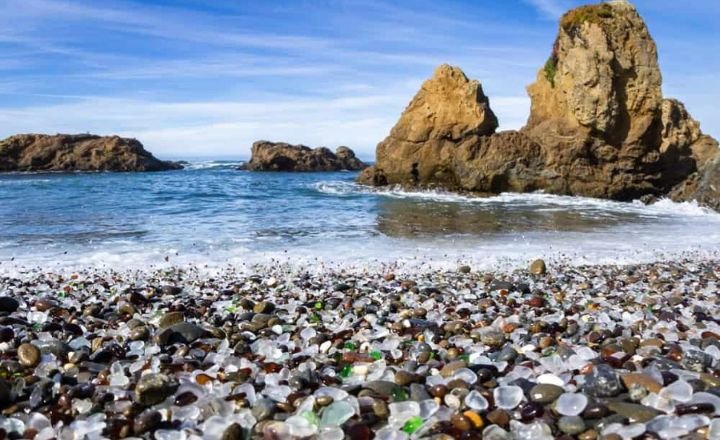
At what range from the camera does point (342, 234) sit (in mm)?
12047

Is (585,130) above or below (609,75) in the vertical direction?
below

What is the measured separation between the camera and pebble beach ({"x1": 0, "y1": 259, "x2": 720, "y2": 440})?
2.64 m

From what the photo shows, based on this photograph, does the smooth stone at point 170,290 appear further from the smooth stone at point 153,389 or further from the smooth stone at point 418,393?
the smooth stone at point 418,393

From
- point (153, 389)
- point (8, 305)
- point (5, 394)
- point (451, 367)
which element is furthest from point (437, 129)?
point (5, 394)

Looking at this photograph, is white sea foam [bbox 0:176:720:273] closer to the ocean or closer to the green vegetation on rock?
the ocean

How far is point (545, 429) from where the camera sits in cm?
254

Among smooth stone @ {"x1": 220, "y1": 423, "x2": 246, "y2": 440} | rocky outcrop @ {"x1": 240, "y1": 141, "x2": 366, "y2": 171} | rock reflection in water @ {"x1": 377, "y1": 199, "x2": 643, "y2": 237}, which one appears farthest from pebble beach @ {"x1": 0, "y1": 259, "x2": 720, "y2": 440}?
rocky outcrop @ {"x1": 240, "y1": 141, "x2": 366, "y2": 171}

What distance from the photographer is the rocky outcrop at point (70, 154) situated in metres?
57.4

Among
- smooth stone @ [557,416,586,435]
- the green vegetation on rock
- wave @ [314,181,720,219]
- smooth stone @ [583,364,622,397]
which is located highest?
the green vegetation on rock

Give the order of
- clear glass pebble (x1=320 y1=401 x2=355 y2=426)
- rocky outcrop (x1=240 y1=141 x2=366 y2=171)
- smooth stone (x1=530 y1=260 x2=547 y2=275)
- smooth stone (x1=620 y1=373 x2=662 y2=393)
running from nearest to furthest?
clear glass pebble (x1=320 y1=401 x2=355 y2=426), smooth stone (x1=620 y1=373 x2=662 y2=393), smooth stone (x1=530 y1=260 x2=547 y2=275), rocky outcrop (x1=240 y1=141 x2=366 y2=171)

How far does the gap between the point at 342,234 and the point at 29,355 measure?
344 inches

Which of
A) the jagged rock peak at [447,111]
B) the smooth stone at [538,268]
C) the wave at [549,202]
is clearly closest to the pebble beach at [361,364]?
the smooth stone at [538,268]

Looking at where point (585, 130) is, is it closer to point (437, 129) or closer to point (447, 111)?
point (447, 111)

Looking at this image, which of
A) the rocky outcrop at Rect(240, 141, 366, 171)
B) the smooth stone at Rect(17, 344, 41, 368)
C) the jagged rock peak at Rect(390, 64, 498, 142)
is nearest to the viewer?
the smooth stone at Rect(17, 344, 41, 368)
